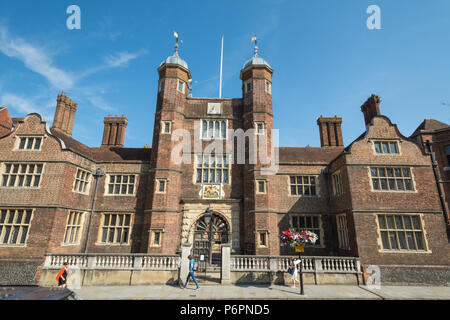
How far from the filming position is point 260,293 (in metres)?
9.48

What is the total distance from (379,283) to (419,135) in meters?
15.7

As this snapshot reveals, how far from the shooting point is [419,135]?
19.7 metres

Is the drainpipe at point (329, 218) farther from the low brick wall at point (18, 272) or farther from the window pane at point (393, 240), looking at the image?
the low brick wall at point (18, 272)

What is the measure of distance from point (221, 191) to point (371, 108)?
1557cm

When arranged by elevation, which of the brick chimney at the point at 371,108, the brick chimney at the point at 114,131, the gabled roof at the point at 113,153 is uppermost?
the brick chimney at the point at 371,108

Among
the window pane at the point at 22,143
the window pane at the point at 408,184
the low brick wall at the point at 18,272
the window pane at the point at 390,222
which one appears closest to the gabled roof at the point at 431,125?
the window pane at the point at 408,184

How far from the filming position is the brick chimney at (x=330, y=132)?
20656mm

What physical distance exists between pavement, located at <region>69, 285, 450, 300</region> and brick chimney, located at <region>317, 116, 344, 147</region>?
41.8 ft

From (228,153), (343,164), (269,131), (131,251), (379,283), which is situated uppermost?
(269,131)

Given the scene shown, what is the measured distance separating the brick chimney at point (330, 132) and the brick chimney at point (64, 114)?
24.2 m

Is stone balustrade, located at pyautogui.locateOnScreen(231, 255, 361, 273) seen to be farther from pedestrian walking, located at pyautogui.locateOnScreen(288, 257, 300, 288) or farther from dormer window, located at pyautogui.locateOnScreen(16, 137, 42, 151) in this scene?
dormer window, located at pyautogui.locateOnScreen(16, 137, 42, 151)

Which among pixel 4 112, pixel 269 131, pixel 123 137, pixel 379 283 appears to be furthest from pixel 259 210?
pixel 4 112

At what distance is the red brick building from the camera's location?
1220 cm
